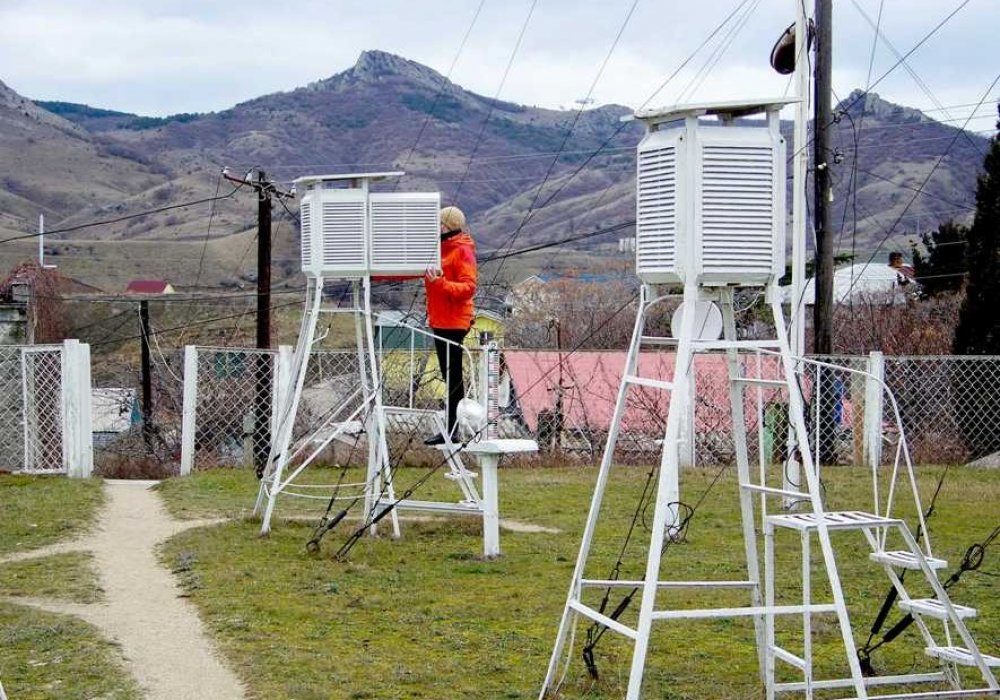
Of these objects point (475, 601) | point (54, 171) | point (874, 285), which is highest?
point (54, 171)

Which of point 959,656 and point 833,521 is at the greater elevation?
point 833,521

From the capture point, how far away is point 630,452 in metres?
17.8

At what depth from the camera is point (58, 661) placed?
6863mm

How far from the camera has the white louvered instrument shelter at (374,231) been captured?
10.6 meters

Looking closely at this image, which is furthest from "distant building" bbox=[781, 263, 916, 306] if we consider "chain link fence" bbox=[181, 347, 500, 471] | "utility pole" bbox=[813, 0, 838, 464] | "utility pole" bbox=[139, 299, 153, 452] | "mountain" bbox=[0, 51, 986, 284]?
"mountain" bbox=[0, 51, 986, 284]

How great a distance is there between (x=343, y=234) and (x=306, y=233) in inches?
19.1

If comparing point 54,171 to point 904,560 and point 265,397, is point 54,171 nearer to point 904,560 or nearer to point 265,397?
point 265,397

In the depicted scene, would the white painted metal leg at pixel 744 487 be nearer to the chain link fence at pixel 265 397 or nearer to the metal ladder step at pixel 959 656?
the metal ladder step at pixel 959 656

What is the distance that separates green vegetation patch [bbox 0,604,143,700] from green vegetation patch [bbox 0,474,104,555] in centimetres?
311

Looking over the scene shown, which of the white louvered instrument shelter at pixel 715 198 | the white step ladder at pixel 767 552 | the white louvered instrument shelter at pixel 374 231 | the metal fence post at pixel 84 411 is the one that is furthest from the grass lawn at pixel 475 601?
the metal fence post at pixel 84 411

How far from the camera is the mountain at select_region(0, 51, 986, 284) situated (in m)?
102

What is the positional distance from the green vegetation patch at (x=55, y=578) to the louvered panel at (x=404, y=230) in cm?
307

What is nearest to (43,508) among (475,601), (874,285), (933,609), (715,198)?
(475,601)

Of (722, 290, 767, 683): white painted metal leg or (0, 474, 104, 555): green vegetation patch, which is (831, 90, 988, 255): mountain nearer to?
(0, 474, 104, 555): green vegetation patch
